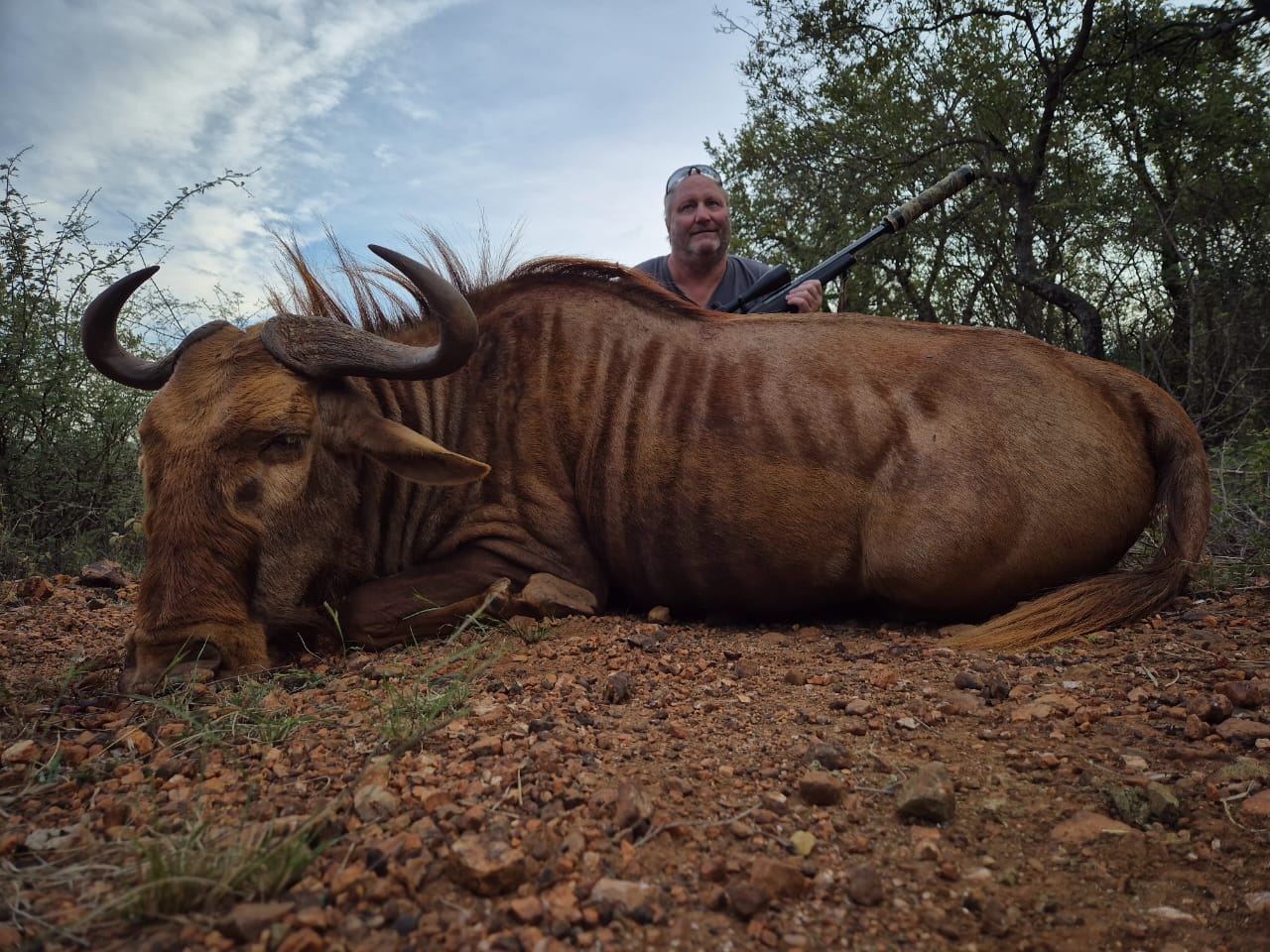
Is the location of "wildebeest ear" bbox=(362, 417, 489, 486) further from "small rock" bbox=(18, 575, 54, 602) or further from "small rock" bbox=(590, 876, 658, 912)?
"small rock" bbox=(18, 575, 54, 602)

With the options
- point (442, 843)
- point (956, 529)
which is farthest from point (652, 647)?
point (442, 843)

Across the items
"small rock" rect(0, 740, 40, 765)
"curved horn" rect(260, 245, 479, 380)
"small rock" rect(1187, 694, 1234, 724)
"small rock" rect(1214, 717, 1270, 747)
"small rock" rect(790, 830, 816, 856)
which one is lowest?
"small rock" rect(790, 830, 816, 856)

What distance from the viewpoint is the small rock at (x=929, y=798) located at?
1.68 meters

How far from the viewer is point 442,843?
156 cm

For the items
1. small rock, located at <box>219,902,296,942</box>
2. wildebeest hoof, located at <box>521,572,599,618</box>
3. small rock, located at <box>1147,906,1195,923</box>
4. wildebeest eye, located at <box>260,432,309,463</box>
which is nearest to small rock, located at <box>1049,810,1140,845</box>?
small rock, located at <box>1147,906,1195,923</box>

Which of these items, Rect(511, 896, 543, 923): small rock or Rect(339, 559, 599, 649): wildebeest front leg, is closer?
Rect(511, 896, 543, 923): small rock

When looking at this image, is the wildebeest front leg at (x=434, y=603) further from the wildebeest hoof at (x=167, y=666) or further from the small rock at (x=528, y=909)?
the small rock at (x=528, y=909)

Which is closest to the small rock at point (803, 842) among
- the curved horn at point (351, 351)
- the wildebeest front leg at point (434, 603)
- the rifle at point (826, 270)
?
the wildebeest front leg at point (434, 603)

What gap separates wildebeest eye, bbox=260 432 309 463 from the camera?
3168 millimetres

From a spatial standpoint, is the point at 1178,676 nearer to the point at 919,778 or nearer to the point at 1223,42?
the point at 919,778

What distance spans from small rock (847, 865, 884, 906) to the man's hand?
15.6 feet

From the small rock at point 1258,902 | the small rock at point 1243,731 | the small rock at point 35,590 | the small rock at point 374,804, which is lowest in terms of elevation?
the small rock at point 1258,902

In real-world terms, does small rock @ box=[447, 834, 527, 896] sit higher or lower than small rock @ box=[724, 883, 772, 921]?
higher

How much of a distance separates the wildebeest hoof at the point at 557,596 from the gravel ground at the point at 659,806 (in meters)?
0.55
